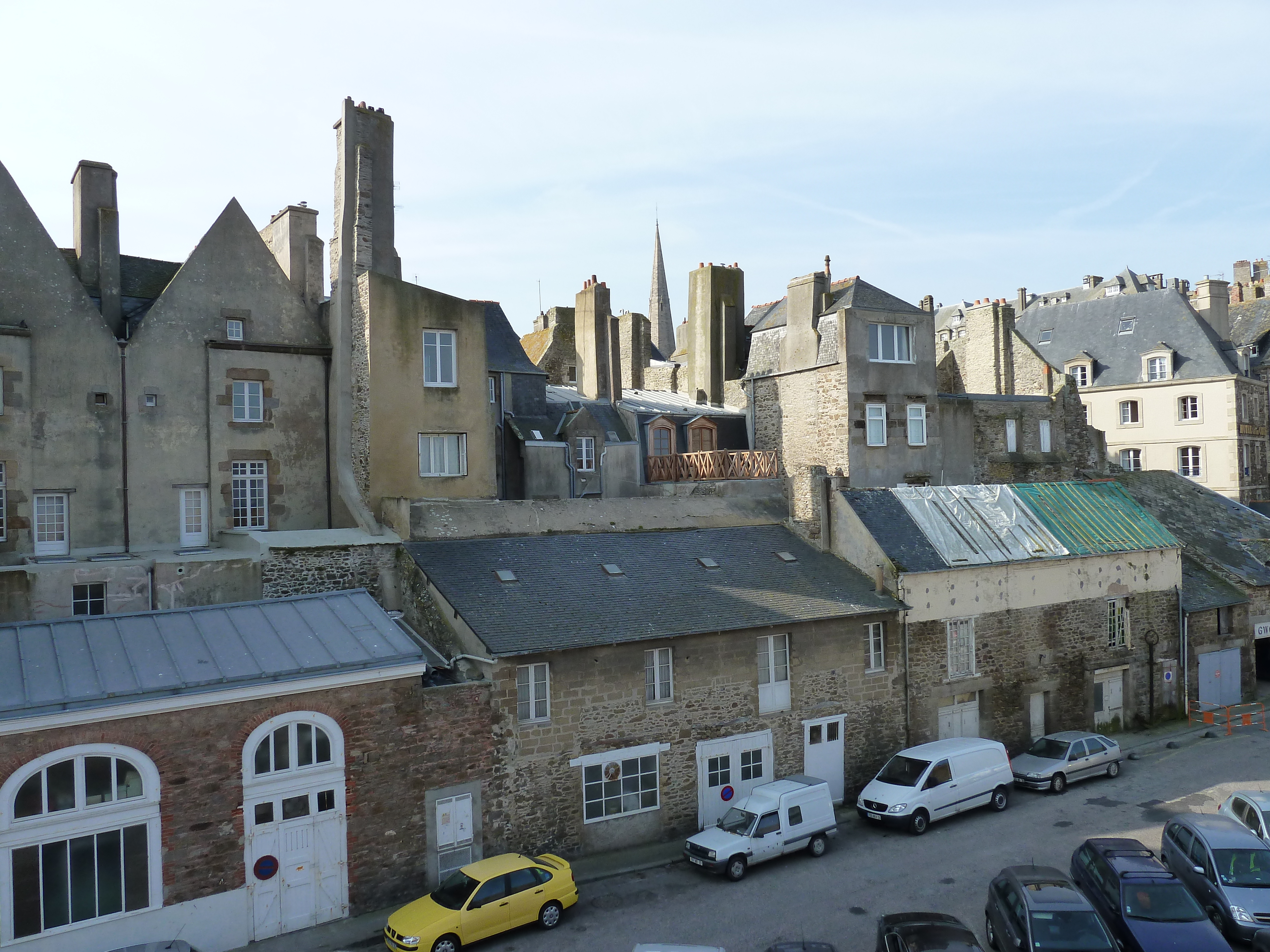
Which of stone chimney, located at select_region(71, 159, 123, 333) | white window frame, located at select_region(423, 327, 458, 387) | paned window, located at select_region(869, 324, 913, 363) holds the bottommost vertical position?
white window frame, located at select_region(423, 327, 458, 387)

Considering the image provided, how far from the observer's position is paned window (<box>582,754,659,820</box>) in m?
18.4

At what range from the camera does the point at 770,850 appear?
17.7 m

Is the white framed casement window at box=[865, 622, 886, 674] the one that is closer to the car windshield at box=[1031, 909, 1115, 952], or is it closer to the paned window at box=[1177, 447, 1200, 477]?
the car windshield at box=[1031, 909, 1115, 952]

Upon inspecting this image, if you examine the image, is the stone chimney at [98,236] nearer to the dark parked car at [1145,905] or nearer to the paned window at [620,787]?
the paned window at [620,787]

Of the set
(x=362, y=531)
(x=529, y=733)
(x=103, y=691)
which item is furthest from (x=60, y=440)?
(x=529, y=733)

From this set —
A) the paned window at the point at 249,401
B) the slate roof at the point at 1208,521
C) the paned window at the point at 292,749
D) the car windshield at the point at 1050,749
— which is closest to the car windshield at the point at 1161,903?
the car windshield at the point at 1050,749

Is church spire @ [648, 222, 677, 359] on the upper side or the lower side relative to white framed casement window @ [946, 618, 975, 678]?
upper

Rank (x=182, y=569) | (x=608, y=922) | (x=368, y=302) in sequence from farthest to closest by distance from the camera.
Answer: (x=368, y=302) → (x=182, y=569) → (x=608, y=922)

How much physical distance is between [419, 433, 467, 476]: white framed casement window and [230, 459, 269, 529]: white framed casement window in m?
4.01

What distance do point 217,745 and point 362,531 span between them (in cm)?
761

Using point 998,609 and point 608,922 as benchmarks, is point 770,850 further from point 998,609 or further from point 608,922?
point 998,609

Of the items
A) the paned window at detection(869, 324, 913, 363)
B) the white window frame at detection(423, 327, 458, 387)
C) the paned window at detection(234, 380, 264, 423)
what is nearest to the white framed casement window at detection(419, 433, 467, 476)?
the white window frame at detection(423, 327, 458, 387)

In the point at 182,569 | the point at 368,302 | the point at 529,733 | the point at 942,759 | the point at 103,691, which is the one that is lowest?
Answer: the point at 942,759

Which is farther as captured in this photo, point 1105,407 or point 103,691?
point 1105,407
